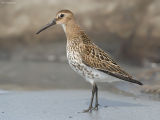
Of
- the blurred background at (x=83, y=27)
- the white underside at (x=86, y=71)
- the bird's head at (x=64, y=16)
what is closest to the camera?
the white underside at (x=86, y=71)

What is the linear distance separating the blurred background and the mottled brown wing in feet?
19.1

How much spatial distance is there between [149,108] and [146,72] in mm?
4275

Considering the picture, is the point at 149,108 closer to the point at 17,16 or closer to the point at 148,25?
the point at 148,25

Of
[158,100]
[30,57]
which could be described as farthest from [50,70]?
[158,100]

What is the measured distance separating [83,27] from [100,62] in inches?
275

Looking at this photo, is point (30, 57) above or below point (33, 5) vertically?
below

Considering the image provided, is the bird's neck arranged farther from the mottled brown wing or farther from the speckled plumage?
the mottled brown wing

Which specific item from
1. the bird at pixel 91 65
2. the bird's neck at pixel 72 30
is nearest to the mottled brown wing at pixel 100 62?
the bird at pixel 91 65

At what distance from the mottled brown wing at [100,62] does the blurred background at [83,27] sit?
19.1 feet

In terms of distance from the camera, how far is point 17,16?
15906mm

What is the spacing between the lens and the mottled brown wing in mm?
8623

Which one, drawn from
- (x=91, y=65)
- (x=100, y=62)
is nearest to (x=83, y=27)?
(x=100, y=62)

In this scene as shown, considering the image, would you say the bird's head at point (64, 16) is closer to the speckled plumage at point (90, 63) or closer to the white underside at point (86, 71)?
the speckled plumage at point (90, 63)

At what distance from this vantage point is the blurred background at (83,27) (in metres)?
14.8
